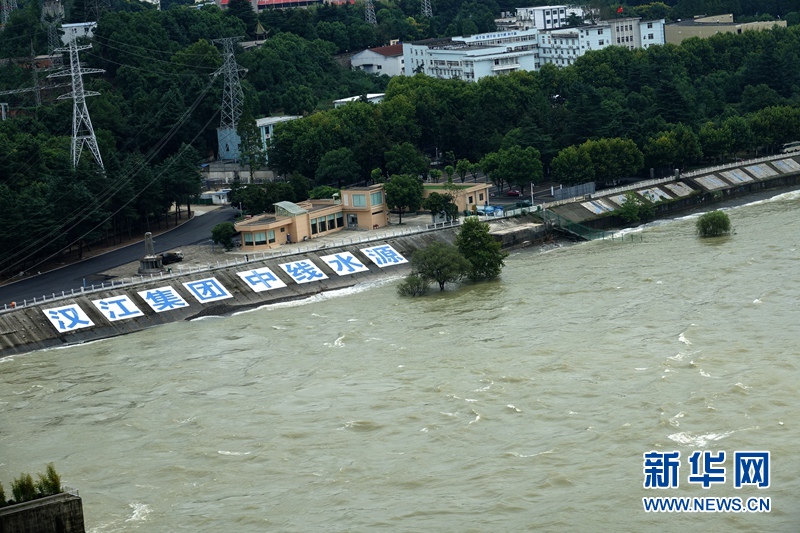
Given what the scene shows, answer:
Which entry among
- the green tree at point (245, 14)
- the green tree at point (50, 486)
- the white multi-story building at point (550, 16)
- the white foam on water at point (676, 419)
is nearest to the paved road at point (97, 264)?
the green tree at point (50, 486)

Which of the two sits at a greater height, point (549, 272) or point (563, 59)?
point (563, 59)

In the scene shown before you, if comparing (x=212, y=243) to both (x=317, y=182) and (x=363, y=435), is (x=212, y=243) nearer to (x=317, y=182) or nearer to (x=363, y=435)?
(x=317, y=182)

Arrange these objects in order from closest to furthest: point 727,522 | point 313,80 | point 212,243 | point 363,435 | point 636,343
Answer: point 727,522
point 363,435
point 636,343
point 212,243
point 313,80

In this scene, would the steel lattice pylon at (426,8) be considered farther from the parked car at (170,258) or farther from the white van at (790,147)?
the parked car at (170,258)

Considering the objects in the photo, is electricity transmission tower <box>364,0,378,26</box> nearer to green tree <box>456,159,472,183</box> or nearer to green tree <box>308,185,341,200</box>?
green tree <box>456,159,472,183</box>

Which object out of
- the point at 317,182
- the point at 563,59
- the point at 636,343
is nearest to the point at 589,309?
the point at 636,343

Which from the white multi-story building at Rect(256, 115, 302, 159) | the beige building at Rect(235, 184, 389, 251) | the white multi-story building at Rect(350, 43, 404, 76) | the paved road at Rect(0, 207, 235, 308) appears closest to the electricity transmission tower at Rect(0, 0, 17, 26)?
the white multi-story building at Rect(350, 43, 404, 76)
